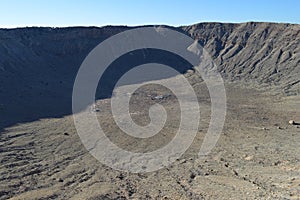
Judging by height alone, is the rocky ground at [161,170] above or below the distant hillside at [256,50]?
below

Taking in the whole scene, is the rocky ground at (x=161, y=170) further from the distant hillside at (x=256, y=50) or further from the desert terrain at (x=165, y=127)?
the distant hillside at (x=256, y=50)

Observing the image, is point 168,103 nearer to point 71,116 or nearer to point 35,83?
point 71,116

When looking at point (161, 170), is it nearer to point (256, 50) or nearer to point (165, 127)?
point (165, 127)

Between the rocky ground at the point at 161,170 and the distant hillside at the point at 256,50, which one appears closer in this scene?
the rocky ground at the point at 161,170

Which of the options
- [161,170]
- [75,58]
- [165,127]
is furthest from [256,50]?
[161,170]

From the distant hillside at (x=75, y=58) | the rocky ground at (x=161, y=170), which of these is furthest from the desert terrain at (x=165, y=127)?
the distant hillside at (x=75, y=58)

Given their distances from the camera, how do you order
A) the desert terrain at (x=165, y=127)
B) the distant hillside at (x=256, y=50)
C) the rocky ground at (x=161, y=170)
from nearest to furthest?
the rocky ground at (x=161, y=170) < the desert terrain at (x=165, y=127) < the distant hillside at (x=256, y=50)

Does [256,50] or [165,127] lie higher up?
[256,50]

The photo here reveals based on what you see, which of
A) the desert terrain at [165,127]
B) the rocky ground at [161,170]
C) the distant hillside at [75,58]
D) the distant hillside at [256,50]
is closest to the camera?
the rocky ground at [161,170]
